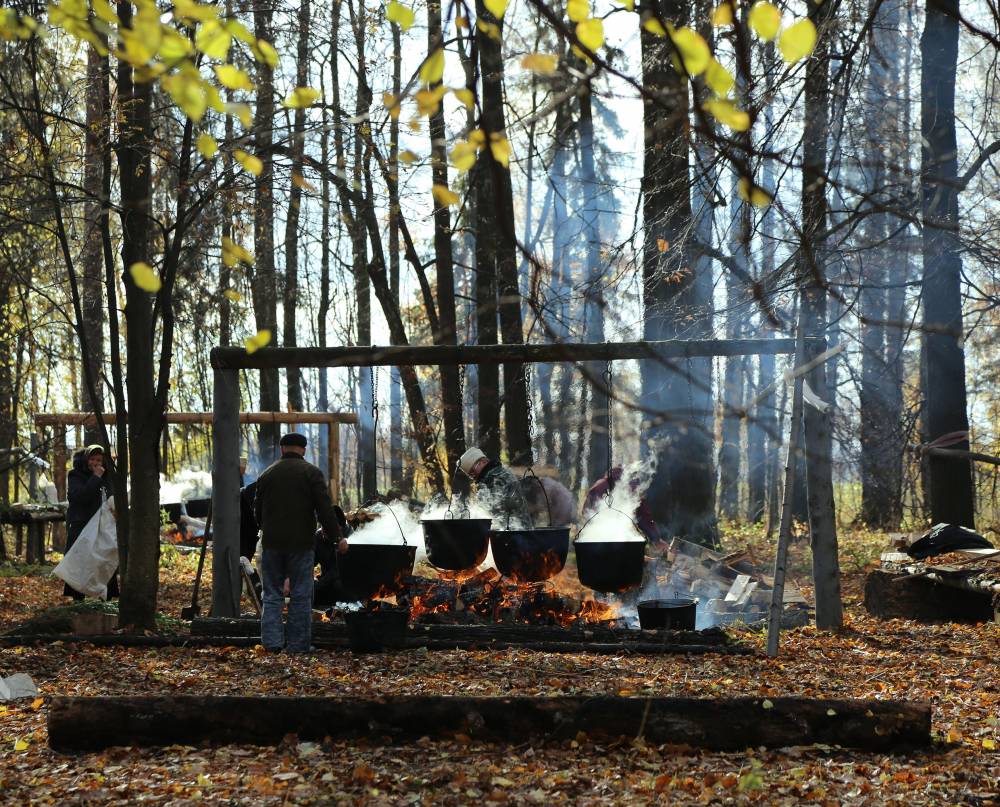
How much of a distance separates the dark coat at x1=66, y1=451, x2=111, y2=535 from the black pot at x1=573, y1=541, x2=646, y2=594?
5.82 metres

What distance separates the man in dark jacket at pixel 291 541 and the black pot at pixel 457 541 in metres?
1.30

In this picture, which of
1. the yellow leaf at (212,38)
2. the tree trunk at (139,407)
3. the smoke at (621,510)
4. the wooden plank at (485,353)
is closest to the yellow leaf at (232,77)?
the yellow leaf at (212,38)

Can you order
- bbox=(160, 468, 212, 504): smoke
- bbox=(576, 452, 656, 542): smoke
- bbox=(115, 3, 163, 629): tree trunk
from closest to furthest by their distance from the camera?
bbox=(115, 3, 163, 629): tree trunk, bbox=(576, 452, 656, 542): smoke, bbox=(160, 468, 212, 504): smoke

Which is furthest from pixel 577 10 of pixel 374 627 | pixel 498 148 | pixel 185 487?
pixel 185 487

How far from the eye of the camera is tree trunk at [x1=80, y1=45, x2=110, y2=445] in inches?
373

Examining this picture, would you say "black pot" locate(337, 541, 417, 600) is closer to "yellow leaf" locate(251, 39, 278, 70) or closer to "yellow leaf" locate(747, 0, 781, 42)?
"yellow leaf" locate(251, 39, 278, 70)

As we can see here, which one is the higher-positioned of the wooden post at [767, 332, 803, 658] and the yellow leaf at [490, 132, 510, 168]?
the yellow leaf at [490, 132, 510, 168]

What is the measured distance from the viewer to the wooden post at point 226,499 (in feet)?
32.4

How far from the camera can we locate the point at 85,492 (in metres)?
12.1

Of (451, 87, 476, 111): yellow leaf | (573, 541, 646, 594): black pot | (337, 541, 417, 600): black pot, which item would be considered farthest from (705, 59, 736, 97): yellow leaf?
(337, 541, 417, 600): black pot

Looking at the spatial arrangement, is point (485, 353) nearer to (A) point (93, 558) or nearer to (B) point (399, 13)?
(A) point (93, 558)

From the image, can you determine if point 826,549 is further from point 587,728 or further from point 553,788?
point 553,788

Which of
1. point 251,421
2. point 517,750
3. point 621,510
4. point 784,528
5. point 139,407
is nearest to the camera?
point 517,750

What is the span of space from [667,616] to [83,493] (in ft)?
22.6
